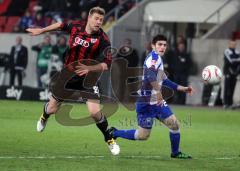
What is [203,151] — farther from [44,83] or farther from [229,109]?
[44,83]

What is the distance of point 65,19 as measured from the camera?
30.7 metres

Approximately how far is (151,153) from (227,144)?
2.49 metres

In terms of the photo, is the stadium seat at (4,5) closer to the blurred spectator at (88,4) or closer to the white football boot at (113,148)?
the blurred spectator at (88,4)

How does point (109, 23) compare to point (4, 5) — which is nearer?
point (109, 23)

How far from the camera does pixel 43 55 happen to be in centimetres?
2903

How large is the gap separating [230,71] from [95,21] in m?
14.4

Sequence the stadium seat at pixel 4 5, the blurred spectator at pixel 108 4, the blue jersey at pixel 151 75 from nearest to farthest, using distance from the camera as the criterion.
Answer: the blue jersey at pixel 151 75 < the blurred spectator at pixel 108 4 < the stadium seat at pixel 4 5

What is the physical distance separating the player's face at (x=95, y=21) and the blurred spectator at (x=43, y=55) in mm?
16340

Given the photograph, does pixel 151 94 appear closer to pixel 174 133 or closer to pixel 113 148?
pixel 174 133

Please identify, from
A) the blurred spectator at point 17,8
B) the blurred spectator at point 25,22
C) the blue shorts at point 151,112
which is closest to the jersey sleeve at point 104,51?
the blue shorts at point 151,112

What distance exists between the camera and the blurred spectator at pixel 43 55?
28.9m

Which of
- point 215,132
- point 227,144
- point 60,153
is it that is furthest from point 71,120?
point 60,153

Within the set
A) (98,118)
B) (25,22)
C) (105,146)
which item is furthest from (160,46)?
(25,22)

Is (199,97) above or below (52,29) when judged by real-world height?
below
